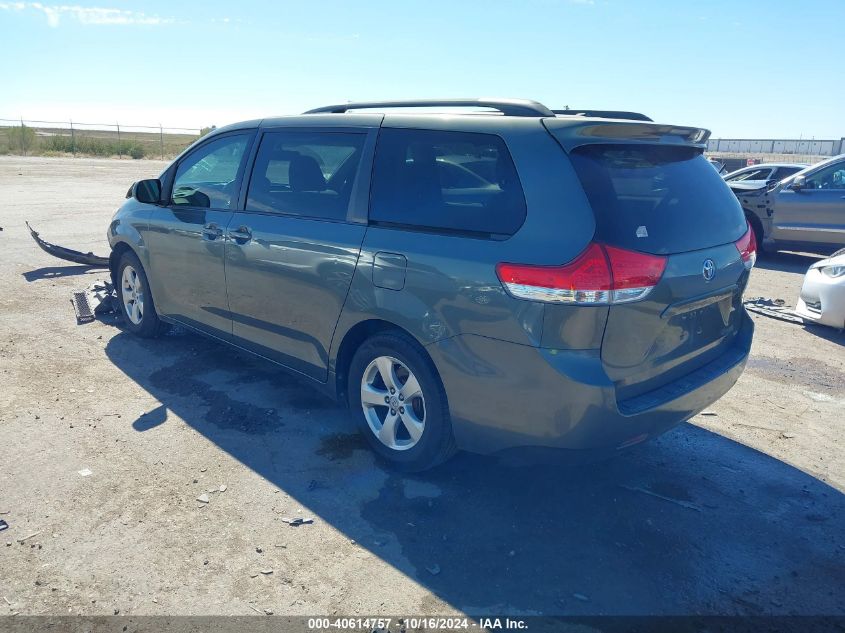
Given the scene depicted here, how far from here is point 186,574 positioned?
9.89 feet

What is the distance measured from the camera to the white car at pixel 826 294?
667 centimetres

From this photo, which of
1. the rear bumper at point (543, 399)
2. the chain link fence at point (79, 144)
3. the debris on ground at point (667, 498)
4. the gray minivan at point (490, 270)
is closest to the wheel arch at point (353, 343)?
the gray minivan at point (490, 270)

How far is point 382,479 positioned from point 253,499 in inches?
28.2

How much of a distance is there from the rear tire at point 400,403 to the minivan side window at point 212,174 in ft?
5.62

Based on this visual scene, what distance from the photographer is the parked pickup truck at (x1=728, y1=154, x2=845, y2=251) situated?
10.4 meters

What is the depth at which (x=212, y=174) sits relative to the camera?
509cm

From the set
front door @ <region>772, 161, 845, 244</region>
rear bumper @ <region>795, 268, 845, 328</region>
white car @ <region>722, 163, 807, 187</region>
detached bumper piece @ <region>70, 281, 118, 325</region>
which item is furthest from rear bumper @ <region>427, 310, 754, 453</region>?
white car @ <region>722, 163, 807, 187</region>

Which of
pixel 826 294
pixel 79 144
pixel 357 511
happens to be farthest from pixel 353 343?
pixel 79 144

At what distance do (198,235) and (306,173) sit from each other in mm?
1135

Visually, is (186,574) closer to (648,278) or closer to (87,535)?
(87,535)

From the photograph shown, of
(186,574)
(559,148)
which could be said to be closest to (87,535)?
(186,574)

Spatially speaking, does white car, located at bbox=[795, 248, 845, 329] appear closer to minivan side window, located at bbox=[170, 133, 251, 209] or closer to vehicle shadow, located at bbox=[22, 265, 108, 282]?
minivan side window, located at bbox=[170, 133, 251, 209]

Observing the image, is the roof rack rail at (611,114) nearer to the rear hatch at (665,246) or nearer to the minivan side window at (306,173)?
the rear hatch at (665,246)

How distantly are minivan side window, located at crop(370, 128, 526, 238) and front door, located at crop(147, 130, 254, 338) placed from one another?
4.68 feet
